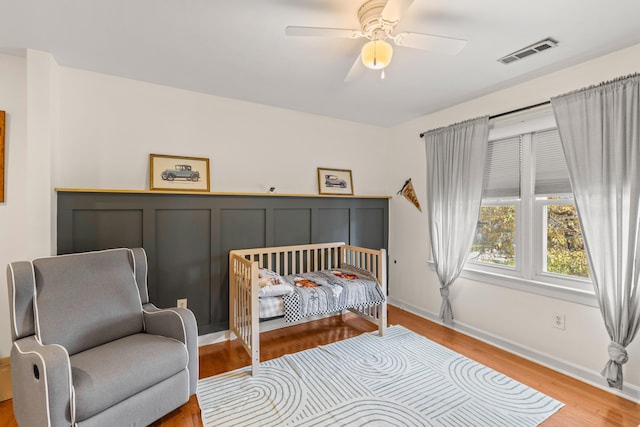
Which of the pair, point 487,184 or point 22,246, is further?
point 487,184

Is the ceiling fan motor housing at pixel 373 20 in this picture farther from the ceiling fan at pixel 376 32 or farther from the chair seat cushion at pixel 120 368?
the chair seat cushion at pixel 120 368

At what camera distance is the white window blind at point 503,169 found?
105 inches

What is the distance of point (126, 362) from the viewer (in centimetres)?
159

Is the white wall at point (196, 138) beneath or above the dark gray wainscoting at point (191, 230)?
above

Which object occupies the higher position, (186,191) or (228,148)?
(228,148)

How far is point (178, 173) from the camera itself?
2.68 meters

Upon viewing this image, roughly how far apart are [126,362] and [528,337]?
3011 mm

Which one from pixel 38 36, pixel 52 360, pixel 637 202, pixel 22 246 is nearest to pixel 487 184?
pixel 637 202

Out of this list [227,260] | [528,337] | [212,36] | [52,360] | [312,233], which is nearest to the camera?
[52,360]

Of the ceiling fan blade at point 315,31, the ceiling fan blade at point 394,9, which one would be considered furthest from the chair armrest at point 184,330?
the ceiling fan blade at point 394,9

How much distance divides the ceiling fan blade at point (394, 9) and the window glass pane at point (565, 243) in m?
2.09

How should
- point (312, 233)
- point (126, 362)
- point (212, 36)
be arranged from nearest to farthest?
1. point (126, 362)
2. point (212, 36)
3. point (312, 233)

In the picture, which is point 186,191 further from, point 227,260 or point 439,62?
point 439,62

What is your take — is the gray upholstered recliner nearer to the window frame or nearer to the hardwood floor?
the hardwood floor
